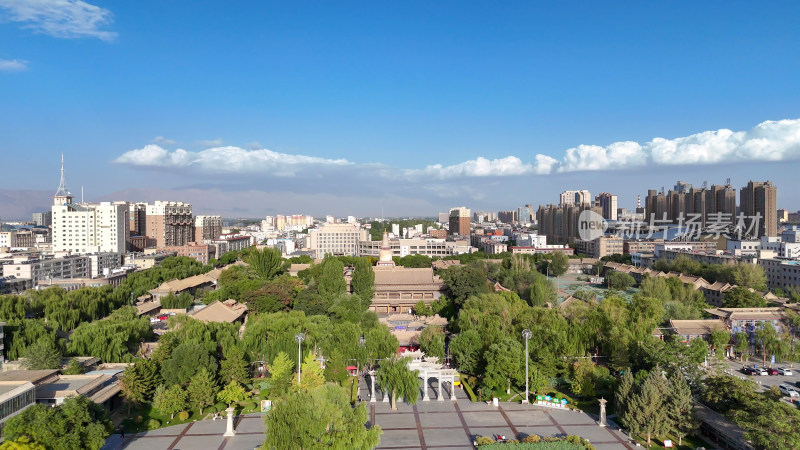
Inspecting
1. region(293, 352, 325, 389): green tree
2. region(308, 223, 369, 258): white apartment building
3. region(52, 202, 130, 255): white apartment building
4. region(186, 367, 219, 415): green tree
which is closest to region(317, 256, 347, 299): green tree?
region(186, 367, 219, 415): green tree

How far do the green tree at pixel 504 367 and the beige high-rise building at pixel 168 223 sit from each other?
65.4 meters

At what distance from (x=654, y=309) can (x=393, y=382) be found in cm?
1451

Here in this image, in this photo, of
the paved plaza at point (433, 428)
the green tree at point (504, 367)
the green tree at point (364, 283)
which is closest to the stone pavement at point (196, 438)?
the paved plaza at point (433, 428)

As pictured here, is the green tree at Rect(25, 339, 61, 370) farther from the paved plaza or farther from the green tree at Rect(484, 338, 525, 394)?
the green tree at Rect(484, 338, 525, 394)

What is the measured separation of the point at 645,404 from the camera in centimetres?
1445

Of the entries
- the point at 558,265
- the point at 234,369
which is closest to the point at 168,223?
the point at 558,265

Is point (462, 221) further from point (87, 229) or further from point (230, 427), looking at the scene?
point (230, 427)

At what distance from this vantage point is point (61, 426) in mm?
12094

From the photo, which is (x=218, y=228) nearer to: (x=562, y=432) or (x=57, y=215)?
(x=57, y=215)

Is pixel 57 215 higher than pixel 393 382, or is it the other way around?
pixel 57 215

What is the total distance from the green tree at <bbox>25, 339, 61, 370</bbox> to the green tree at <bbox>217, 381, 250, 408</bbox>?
6284 mm

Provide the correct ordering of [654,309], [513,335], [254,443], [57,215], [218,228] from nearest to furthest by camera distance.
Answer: [254,443] → [513,335] → [654,309] → [57,215] → [218,228]

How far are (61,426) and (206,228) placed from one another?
Answer: 82.6 meters

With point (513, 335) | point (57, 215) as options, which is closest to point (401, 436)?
point (513, 335)
